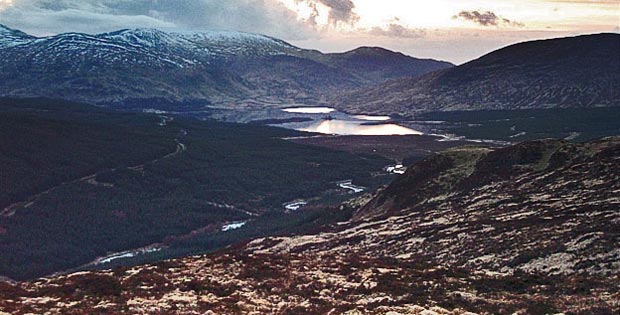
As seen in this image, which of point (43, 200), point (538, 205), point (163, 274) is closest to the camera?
point (163, 274)

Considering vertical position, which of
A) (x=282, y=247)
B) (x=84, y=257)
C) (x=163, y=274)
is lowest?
(x=84, y=257)

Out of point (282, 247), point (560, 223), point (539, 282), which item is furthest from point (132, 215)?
point (539, 282)

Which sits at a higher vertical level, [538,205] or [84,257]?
[538,205]

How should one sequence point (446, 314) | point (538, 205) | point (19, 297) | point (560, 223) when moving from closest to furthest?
point (446, 314) < point (19, 297) < point (560, 223) < point (538, 205)

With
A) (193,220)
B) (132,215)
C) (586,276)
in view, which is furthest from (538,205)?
(132,215)

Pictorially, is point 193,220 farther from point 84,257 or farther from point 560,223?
point 560,223

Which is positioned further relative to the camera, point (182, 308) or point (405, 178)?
point (405, 178)
